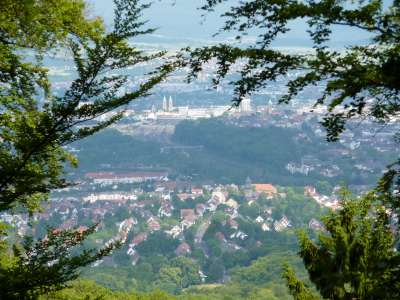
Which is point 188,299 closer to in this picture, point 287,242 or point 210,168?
point 287,242

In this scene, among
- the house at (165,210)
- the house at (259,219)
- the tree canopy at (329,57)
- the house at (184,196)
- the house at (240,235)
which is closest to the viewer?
the tree canopy at (329,57)

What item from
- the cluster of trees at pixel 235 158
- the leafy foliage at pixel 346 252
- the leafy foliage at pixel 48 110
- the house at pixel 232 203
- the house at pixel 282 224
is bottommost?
the cluster of trees at pixel 235 158

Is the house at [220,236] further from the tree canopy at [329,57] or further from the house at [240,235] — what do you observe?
the tree canopy at [329,57]

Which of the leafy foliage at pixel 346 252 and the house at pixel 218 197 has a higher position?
the leafy foliage at pixel 346 252

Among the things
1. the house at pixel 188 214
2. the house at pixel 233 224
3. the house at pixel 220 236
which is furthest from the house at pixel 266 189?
the house at pixel 220 236

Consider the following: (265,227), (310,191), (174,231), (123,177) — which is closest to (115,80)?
(174,231)
